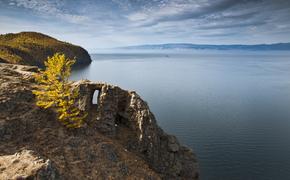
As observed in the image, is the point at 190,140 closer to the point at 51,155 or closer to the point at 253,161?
the point at 253,161

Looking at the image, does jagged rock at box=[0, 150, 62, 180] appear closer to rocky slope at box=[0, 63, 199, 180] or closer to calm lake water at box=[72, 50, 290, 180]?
rocky slope at box=[0, 63, 199, 180]

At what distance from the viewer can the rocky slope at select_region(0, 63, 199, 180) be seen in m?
27.9

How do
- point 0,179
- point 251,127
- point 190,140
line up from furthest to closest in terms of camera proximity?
point 251,127 → point 190,140 → point 0,179

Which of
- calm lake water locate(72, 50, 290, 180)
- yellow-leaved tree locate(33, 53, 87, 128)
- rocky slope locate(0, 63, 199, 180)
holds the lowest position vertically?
calm lake water locate(72, 50, 290, 180)

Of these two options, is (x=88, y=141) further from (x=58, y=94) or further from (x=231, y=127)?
(x=231, y=127)

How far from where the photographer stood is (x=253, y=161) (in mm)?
55844

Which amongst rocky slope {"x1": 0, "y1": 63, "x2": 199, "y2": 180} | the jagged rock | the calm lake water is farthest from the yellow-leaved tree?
the calm lake water

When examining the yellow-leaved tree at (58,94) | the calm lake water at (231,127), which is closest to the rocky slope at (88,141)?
the yellow-leaved tree at (58,94)

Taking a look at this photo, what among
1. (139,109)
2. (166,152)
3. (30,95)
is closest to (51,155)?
(30,95)

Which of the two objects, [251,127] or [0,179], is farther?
[251,127]

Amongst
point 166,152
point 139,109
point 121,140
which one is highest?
point 139,109

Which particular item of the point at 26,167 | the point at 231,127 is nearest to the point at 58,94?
the point at 26,167

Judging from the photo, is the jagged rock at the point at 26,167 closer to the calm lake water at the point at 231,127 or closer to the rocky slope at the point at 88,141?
the rocky slope at the point at 88,141

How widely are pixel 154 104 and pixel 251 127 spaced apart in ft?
128
